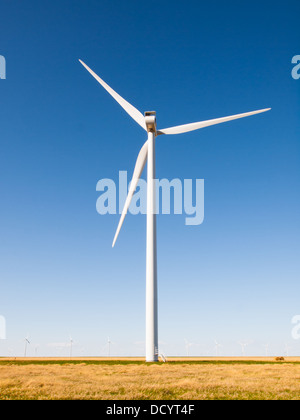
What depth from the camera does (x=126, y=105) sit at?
60.7 m

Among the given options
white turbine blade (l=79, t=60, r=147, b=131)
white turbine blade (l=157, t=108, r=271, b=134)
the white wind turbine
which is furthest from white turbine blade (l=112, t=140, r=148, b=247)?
white turbine blade (l=157, t=108, r=271, b=134)

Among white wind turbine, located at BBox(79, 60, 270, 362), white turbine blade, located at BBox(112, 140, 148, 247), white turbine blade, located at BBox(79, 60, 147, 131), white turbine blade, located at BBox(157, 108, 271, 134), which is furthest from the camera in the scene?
white turbine blade, located at BBox(79, 60, 147, 131)

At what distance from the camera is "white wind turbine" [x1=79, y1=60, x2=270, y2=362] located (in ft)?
152

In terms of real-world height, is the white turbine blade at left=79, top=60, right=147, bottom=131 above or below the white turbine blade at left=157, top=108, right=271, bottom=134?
above

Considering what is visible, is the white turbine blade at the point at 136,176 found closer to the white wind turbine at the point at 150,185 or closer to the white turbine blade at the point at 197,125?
the white wind turbine at the point at 150,185

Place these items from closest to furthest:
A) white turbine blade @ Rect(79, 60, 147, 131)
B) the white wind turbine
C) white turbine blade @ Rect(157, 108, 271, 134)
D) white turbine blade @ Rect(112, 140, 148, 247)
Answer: the white wind turbine, white turbine blade @ Rect(112, 140, 148, 247), white turbine blade @ Rect(157, 108, 271, 134), white turbine blade @ Rect(79, 60, 147, 131)

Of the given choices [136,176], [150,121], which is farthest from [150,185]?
[150,121]

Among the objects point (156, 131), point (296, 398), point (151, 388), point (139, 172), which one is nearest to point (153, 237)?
point (139, 172)

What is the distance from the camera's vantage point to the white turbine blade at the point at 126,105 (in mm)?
59625

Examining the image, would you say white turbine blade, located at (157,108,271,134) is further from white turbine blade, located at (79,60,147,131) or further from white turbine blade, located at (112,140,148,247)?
white turbine blade, located at (112,140,148,247)

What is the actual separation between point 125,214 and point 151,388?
3347 centimetres

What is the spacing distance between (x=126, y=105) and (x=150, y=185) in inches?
613

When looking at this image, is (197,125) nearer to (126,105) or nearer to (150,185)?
(126,105)

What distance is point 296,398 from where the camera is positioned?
19094 mm
